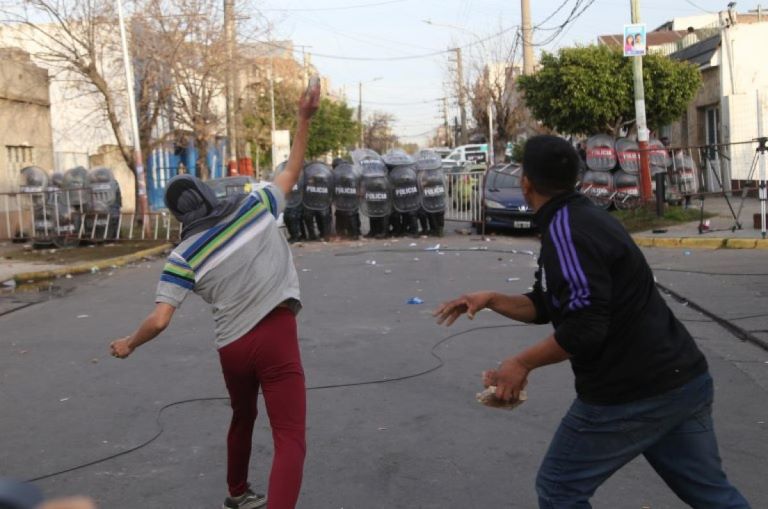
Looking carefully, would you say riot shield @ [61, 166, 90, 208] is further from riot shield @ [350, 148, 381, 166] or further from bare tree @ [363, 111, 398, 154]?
bare tree @ [363, 111, 398, 154]

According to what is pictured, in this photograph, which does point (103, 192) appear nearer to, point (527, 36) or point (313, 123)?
point (527, 36)

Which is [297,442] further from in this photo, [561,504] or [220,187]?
[220,187]

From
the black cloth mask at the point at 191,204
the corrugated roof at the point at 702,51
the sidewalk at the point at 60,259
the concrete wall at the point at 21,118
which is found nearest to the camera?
the black cloth mask at the point at 191,204

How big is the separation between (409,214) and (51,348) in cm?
1283

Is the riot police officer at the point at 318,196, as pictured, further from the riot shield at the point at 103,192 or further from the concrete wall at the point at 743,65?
the concrete wall at the point at 743,65

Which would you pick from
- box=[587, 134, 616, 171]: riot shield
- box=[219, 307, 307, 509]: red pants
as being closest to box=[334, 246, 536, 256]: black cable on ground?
box=[587, 134, 616, 171]: riot shield

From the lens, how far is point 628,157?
69.6 ft

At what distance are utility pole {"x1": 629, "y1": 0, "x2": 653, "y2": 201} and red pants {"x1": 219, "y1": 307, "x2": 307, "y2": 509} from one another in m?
16.6

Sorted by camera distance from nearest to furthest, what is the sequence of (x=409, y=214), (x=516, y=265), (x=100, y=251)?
(x=516, y=265)
(x=100, y=251)
(x=409, y=214)

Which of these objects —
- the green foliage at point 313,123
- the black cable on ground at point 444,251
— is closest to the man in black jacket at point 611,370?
the black cable on ground at point 444,251

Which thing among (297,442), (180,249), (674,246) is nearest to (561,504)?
(297,442)

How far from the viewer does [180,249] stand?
3.93 m

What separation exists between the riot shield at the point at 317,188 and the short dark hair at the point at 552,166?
17324 millimetres

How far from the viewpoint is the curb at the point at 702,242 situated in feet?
49.2
